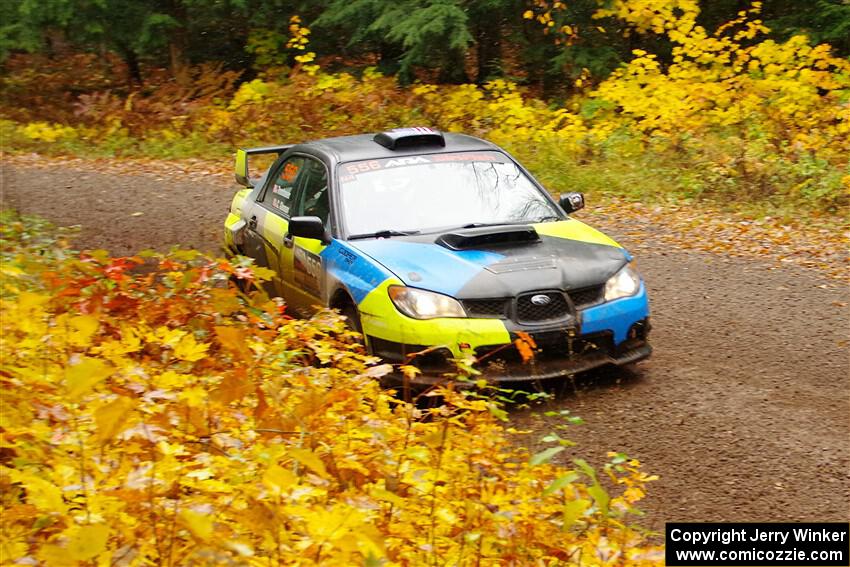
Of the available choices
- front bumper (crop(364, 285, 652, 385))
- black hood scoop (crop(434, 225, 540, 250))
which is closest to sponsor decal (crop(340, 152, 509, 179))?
black hood scoop (crop(434, 225, 540, 250))

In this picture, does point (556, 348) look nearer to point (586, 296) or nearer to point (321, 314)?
point (586, 296)

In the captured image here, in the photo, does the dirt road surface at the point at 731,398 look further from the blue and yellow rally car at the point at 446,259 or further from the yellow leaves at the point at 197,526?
the yellow leaves at the point at 197,526

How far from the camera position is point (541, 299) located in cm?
652

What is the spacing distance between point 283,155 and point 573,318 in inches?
146

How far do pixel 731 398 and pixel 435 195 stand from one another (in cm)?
269

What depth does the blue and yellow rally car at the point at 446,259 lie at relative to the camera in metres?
6.43

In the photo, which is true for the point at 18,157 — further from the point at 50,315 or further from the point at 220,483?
the point at 220,483

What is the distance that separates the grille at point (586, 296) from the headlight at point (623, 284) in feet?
0.22

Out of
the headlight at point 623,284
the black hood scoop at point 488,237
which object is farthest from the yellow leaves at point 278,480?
the headlight at point 623,284

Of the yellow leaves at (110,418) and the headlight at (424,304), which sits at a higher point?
the yellow leaves at (110,418)

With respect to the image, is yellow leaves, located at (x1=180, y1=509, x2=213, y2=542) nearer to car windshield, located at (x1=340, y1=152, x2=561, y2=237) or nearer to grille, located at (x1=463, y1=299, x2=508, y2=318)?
grille, located at (x1=463, y1=299, x2=508, y2=318)

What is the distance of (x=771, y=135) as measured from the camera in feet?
48.2

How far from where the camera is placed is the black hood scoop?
6.95 meters

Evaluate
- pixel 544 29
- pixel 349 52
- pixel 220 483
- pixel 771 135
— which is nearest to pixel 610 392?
pixel 220 483
